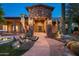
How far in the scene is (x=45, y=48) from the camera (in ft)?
15.3

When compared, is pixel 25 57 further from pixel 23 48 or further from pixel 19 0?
pixel 19 0

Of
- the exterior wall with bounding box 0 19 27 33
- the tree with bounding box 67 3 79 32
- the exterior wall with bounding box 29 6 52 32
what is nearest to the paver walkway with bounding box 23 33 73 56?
the exterior wall with bounding box 29 6 52 32

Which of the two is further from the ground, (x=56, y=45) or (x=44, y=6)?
(x=44, y=6)

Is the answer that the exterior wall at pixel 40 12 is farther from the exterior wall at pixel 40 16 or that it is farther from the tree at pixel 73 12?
the tree at pixel 73 12

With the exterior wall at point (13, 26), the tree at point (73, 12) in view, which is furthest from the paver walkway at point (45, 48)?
the tree at point (73, 12)

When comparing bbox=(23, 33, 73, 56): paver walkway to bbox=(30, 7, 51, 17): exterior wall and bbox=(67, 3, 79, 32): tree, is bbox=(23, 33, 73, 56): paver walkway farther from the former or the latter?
bbox=(67, 3, 79, 32): tree

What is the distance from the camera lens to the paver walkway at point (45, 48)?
4.62m

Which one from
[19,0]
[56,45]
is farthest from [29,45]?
[19,0]

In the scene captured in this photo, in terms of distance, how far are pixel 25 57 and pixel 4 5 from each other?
85 centimetres

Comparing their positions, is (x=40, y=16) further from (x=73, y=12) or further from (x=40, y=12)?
(x=73, y=12)

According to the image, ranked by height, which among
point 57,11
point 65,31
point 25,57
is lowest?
point 25,57

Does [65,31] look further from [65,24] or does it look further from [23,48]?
[23,48]

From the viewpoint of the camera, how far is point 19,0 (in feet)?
15.2

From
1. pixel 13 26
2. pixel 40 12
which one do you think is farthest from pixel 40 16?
pixel 13 26
